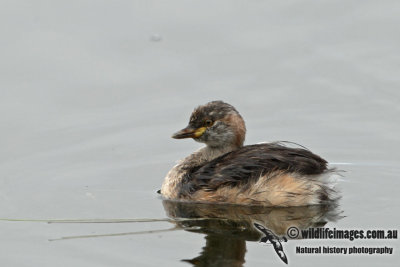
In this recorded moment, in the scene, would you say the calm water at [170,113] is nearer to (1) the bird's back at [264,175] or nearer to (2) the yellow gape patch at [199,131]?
(1) the bird's back at [264,175]

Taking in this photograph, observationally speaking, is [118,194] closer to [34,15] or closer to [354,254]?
[354,254]

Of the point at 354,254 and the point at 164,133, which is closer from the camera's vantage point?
the point at 354,254

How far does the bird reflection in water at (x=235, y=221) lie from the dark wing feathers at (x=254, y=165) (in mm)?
255

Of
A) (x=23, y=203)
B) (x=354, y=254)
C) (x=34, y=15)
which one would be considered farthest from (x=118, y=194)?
(x=34, y=15)

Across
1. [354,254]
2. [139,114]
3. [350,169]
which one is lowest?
[354,254]

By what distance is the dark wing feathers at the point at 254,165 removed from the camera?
31.8ft

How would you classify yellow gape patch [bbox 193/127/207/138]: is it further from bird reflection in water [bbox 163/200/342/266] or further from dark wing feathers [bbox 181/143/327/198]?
bird reflection in water [bbox 163/200/342/266]

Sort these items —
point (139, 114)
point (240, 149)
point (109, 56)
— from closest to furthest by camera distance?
point (240, 149) < point (139, 114) < point (109, 56)

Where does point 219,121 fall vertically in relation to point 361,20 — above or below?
below

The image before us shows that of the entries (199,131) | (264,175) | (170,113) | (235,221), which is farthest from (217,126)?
(170,113)

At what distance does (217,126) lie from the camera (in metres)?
10.4

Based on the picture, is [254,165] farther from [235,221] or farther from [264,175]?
[235,221]

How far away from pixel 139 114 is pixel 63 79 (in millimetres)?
1285

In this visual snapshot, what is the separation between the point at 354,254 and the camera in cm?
855
